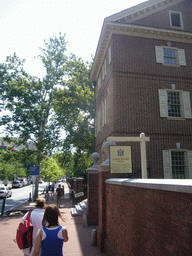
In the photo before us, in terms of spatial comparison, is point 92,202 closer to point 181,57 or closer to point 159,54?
point 159,54

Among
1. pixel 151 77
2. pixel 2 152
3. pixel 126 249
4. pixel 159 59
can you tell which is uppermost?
pixel 159 59

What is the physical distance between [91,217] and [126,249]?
6.52 meters

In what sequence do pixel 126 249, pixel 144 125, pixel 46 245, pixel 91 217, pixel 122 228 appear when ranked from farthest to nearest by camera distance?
pixel 144 125
pixel 91 217
pixel 122 228
pixel 126 249
pixel 46 245

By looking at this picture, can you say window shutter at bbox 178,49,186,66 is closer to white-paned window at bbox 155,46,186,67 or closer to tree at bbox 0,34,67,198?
white-paned window at bbox 155,46,186,67

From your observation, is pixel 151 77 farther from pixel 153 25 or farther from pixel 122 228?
pixel 122 228

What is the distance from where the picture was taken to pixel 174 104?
12891 mm

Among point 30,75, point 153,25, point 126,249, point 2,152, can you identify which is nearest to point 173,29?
point 153,25

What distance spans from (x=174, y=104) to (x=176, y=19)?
20.0ft

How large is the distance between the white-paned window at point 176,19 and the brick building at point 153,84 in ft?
0.38

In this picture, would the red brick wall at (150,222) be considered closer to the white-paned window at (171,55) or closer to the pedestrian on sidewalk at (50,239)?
the pedestrian on sidewalk at (50,239)

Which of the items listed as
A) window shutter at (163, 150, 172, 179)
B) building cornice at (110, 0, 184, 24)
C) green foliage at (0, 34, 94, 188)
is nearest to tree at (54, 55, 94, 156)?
green foliage at (0, 34, 94, 188)

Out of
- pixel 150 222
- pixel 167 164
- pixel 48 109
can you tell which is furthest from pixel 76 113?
pixel 150 222

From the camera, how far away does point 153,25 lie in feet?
44.8

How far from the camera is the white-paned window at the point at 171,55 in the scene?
1326 cm
